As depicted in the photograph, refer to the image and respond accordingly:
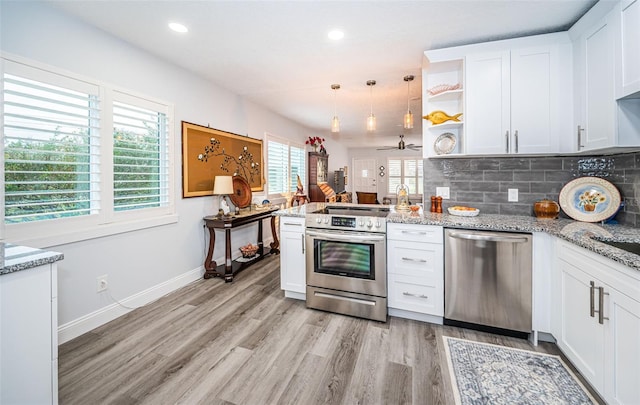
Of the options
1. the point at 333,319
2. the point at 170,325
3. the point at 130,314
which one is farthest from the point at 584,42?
the point at 130,314

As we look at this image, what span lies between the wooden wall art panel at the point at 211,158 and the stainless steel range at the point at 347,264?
1599 mm

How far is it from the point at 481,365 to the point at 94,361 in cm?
264

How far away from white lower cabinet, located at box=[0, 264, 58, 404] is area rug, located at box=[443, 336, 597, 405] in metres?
2.12

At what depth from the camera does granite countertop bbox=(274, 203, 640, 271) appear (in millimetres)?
1473

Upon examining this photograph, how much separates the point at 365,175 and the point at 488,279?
28.5 feet

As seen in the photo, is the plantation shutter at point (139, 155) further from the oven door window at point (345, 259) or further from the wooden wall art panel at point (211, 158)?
the oven door window at point (345, 259)

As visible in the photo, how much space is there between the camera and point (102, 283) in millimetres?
2455

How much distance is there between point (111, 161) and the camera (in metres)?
2.49

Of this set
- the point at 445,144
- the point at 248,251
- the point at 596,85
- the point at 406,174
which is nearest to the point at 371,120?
the point at 445,144

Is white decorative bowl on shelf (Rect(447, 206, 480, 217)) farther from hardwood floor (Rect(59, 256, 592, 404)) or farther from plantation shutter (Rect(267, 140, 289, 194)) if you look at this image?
plantation shutter (Rect(267, 140, 289, 194))

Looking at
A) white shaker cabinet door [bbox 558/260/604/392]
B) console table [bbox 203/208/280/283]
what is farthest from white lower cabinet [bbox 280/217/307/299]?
white shaker cabinet door [bbox 558/260/604/392]

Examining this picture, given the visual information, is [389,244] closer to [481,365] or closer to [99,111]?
[481,365]

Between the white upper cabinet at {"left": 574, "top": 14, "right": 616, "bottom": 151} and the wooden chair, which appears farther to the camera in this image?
the wooden chair

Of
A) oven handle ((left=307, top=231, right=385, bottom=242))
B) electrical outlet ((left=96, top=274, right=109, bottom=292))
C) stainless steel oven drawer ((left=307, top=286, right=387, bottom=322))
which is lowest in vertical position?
stainless steel oven drawer ((left=307, top=286, right=387, bottom=322))
